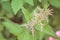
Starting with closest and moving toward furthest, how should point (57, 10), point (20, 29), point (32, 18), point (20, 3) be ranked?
point (20, 3)
point (32, 18)
point (20, 29)
point (57, 10)

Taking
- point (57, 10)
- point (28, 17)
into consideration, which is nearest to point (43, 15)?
point (28, 17)

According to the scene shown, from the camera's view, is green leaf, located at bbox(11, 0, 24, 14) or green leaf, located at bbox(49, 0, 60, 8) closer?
green leaf, located at bbox(11, 0, 24, 14)

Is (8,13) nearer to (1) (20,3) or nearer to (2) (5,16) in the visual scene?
(2) (5,16)

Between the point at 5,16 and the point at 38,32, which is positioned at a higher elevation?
the point at 5,16

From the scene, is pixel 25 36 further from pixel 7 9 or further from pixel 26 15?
pixel 7 9

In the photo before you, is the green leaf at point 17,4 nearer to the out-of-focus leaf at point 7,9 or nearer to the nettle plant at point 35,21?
the nettle plant at point 35,21

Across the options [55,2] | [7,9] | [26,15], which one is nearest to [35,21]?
[26,15]

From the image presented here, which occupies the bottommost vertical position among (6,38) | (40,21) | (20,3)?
(6,38)

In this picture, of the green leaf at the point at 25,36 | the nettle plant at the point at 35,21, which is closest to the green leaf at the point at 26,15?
the nettle plant at the point at 35,21

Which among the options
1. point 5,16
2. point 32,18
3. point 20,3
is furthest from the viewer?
point 5,16

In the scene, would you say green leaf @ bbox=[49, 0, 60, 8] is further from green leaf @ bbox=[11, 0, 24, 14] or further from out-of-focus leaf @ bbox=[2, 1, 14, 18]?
out-of-focus leaf @ bbox=[2, 1, 14, 18]

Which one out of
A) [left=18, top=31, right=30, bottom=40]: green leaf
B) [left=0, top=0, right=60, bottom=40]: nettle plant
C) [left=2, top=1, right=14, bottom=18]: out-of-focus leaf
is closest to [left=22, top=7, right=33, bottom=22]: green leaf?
[left=0, top=0, right=60, bottom=40]: nettle plant
